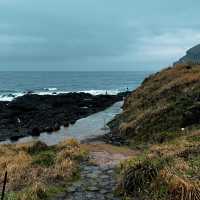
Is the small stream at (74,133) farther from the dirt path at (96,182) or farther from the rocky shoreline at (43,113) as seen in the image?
the dirt path at (96,182)

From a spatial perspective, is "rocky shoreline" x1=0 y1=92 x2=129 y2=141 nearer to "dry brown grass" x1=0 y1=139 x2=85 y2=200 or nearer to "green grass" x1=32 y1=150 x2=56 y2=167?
"dry brown grass" x1=0 y1=139 x2=85 y2=200

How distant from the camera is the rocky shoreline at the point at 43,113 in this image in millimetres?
33219

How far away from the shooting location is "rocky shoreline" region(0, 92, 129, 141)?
33.2 metres

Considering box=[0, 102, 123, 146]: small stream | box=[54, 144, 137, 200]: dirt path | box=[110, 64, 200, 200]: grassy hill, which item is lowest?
box=[0, 102, 123, 146]: small stream

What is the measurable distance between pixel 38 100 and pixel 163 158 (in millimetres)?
45268

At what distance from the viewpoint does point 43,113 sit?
139 feet

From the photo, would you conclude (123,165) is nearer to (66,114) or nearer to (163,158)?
(163,158)

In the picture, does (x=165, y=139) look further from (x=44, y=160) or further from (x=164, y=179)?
(x=164, y=179)

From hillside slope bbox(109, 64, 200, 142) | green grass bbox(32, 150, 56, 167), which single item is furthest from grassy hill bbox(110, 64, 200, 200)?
green grass bbox(32, 150, 56, 167)

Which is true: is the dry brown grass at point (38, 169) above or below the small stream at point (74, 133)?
above

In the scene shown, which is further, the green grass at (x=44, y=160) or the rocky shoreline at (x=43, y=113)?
the rocky shoreline at (x=43, y=113)

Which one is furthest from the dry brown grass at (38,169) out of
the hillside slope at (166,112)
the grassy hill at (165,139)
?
the hillside slope at (166,112)

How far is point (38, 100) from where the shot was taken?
54.7 metres

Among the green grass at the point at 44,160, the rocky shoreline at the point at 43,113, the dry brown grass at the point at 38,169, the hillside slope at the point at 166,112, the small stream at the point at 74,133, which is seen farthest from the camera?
the rocky shoreline at the point at 43,113
